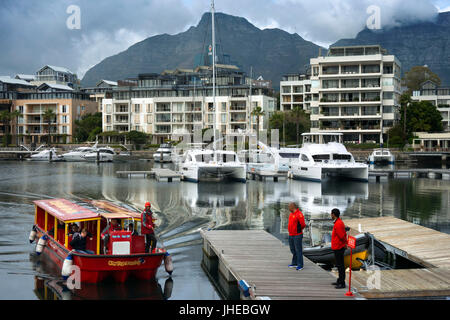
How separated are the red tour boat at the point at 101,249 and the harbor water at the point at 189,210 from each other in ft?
1.19

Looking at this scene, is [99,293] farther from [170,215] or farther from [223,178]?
[223,178]

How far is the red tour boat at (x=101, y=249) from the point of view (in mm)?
14719

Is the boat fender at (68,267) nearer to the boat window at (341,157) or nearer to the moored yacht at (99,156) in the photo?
the boat window at (341,157)

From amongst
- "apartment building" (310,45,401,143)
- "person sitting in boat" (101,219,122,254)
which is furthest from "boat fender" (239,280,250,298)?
"apartment building" (310,45,401,143)

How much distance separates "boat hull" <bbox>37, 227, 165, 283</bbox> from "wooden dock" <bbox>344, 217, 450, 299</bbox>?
19.1 feet

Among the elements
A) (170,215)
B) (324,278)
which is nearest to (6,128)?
(170,215)

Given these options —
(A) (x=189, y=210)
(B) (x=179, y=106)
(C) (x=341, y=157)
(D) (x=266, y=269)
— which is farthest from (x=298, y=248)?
(B) (x=179, y=106)

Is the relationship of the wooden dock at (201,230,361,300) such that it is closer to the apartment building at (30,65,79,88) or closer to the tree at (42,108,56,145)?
the tree at (42,108,56,145)

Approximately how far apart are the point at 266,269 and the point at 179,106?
10695cm

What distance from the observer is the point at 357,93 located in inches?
3676

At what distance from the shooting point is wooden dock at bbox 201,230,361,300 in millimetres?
12062

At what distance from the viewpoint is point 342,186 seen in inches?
1806

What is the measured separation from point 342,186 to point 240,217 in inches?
785

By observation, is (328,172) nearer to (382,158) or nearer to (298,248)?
(382,158)
